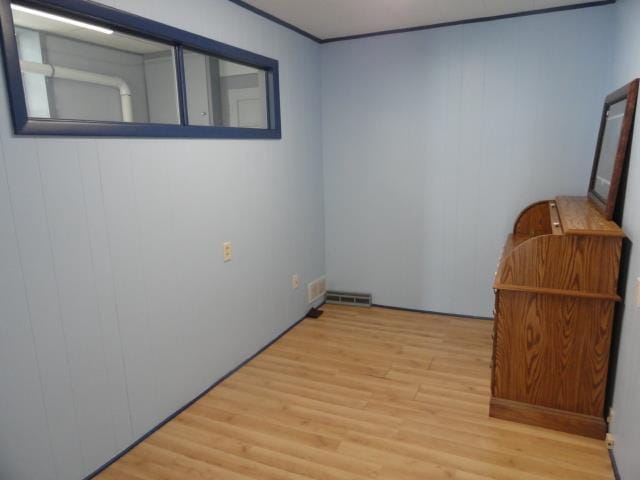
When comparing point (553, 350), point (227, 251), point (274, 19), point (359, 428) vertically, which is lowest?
point (359, 428)

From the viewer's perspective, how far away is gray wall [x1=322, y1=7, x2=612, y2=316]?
11.0 ft

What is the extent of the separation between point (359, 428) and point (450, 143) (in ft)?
8.22

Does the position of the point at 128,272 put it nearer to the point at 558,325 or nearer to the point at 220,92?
the point at 558,325

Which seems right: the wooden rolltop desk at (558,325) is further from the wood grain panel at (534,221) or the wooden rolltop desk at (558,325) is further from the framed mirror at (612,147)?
the wood grain panel at (534,221)

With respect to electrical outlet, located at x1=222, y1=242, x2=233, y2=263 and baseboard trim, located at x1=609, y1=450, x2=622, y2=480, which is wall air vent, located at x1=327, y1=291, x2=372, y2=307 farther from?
baseboard trim, located at x1=609, y1=450, x2=622, y2=480

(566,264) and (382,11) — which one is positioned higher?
(382,11)

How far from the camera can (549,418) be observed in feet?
7.85

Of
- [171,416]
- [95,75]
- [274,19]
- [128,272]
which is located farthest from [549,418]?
[95,75]

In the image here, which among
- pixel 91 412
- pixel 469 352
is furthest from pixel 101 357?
pixel 469 352

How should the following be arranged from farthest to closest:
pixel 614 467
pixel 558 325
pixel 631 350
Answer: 1. pixel 558 325
2. pixel 614 467
3. pixel 631 350

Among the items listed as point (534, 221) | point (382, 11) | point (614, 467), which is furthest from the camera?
point (534, 221)

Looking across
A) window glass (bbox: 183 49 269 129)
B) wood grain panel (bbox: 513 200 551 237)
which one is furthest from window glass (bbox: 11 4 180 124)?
wood grain panel (bbox: 513 200 551 237)

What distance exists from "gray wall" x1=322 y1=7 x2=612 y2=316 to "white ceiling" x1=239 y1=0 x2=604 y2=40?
0.55ft

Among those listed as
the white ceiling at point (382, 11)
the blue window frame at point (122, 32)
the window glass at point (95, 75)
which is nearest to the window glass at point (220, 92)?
the window glass at point (95, 75)
